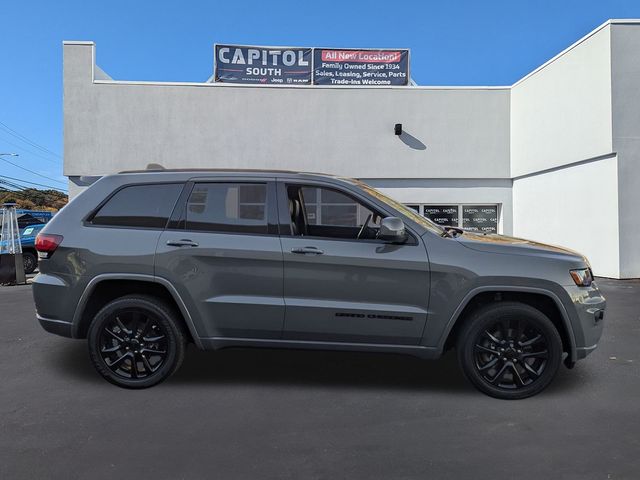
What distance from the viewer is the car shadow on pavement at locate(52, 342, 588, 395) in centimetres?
433

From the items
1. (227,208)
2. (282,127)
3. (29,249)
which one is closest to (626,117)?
(282,127)

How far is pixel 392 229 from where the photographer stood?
→ 384 centimetres

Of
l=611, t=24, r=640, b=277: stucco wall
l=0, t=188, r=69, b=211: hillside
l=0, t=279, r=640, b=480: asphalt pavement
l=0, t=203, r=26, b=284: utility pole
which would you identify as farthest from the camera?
l=0, t=188, r=69, b=211: hillside

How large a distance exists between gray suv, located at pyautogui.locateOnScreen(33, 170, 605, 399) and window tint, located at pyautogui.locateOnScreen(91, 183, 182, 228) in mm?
13

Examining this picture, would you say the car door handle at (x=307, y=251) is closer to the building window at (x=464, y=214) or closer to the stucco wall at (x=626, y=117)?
the stucco wall at (x=626, y=117)

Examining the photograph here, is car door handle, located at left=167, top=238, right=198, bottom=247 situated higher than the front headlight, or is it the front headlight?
car door handle, located at left=167, top=238, right=198, bottom=247

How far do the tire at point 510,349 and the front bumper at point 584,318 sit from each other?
18cm

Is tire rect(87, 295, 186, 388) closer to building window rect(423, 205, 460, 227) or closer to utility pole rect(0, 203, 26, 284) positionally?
utility pole rect(0, 203, 26, 284)

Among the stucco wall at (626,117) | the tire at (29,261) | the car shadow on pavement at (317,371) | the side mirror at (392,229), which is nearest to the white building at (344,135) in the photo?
the tire at (29,261)

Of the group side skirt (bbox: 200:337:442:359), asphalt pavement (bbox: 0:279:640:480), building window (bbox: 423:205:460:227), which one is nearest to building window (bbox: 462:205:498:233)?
building window (bbox: 423:205:460:227)

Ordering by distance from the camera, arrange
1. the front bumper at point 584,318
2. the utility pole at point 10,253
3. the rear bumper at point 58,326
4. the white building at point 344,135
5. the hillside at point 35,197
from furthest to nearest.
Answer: the hillside at point 35,197 → the white building at point 344,135 → the utility pole at point 10,253 → the rear bumper at point 58,326 → the front bumper at point 584,318

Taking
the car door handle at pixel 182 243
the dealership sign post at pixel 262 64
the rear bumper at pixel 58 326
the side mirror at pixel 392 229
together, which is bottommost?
the rear bumper at pixel 58 326

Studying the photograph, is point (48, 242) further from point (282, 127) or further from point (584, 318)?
point (282, 127)

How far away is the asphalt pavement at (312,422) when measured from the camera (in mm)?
2883
